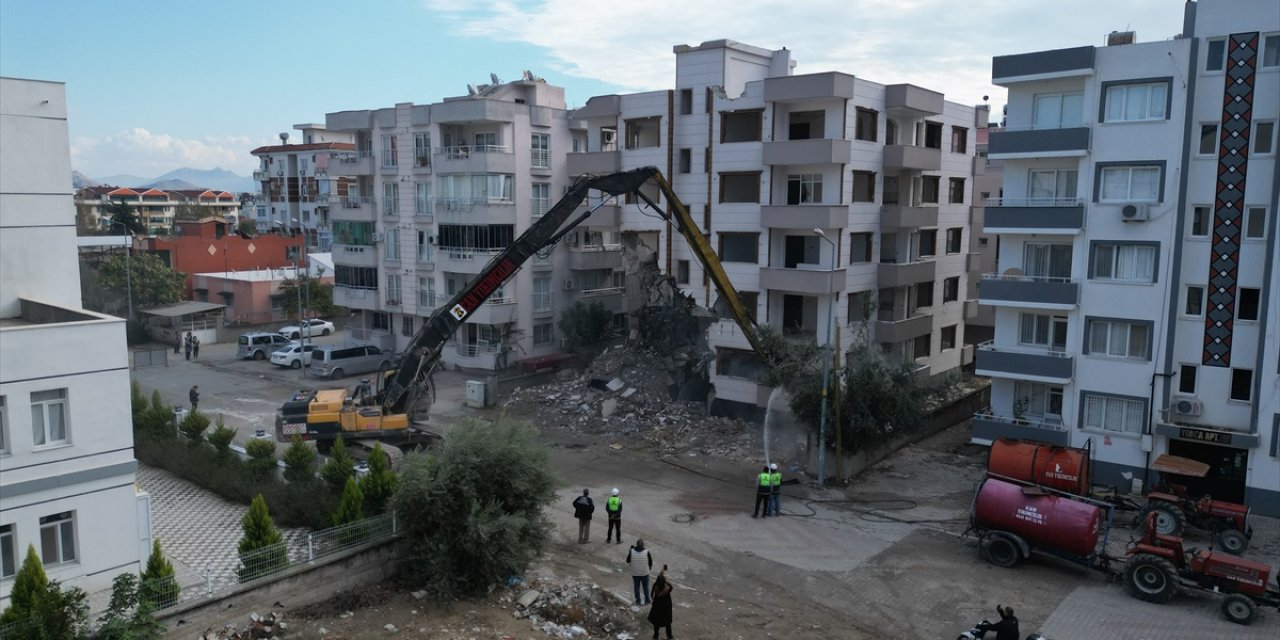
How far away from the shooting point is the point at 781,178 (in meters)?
33.9

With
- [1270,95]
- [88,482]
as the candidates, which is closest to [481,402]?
[88,482]

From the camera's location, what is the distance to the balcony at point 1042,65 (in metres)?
25.5

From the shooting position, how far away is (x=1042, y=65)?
86.2 feet

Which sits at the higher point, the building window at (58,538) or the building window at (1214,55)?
the building window at (1214,55)

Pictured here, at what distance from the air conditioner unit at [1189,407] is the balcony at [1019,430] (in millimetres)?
3025

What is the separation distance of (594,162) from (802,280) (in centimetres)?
1180

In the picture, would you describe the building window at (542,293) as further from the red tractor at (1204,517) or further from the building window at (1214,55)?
the building window at (1214,55)

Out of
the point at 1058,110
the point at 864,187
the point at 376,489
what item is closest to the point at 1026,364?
the point at 1058,110

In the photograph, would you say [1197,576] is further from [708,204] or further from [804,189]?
[708,204]

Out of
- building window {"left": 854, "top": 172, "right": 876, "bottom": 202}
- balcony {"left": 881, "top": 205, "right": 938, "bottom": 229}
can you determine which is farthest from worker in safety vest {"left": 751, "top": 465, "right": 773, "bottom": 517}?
balcony {"left": 881, "top": 205, "right": 938, "bottom": 229}

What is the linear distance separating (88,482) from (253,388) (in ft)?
82.1

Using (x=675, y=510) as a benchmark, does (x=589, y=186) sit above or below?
above

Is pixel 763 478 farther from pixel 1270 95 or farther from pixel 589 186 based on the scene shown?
pixel 1270 95

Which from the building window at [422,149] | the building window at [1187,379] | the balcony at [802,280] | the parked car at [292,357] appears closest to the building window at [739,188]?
the balcony at [802,280]
